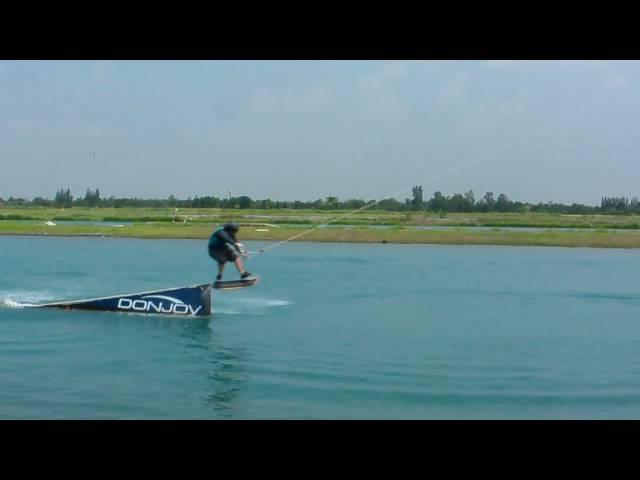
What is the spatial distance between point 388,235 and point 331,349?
49.7 m

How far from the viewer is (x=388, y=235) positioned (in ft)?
224

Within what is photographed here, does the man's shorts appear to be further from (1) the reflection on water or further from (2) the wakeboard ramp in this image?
(2) the wakeboard ramp

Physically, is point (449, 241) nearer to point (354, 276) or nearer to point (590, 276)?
point (590, 276)

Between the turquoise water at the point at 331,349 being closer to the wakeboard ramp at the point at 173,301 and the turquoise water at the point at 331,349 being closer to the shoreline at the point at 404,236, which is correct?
the wakeboard ramp at the point at 173,301

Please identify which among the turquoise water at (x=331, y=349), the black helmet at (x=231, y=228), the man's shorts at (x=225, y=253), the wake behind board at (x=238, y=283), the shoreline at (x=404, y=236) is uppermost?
the black helmet at (x=231, y=228)

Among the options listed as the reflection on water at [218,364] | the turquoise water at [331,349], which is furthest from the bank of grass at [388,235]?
the reflection on water at [218,364]

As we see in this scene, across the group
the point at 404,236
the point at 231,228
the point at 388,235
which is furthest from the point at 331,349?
the point at 388,235

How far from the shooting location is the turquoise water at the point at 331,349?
529 inches

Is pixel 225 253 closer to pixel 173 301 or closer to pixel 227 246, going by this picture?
pixel 227 246

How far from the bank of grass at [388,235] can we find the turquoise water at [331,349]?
25186 mm

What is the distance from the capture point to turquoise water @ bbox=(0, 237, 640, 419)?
13.4 meters

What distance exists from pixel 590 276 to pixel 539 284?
6.14m

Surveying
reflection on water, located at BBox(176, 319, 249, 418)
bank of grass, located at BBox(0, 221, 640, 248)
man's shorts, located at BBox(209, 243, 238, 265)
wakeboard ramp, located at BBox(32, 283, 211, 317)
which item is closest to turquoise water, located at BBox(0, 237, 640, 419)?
reflection on water, located at BBox(176, 319, 249, 418)
